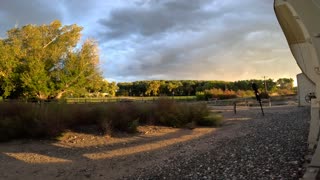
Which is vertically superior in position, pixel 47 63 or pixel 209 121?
pixel 47 63

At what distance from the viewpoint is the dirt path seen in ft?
41.3

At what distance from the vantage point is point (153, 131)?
67.8 ft

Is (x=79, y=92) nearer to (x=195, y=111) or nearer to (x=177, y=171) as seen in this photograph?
(x=195, y=111)

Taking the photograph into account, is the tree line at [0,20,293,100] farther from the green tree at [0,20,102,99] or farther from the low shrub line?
the low shrub line

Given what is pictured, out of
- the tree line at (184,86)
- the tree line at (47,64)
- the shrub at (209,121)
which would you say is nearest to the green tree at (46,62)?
the tree line at (47,64)

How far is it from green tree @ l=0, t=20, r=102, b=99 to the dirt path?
2442 cm

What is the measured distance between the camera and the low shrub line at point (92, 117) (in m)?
18.2

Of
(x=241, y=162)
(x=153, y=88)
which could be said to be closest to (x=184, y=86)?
(x=153, y=88)

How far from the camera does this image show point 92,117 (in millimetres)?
20656

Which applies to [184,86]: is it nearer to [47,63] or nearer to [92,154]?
[47,63]

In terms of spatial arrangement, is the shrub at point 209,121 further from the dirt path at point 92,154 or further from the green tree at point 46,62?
the green tree at point 46,62

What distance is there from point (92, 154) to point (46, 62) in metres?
30.3

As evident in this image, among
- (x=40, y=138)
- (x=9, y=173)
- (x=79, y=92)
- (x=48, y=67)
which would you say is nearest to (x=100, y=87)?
(x=79, y=92)

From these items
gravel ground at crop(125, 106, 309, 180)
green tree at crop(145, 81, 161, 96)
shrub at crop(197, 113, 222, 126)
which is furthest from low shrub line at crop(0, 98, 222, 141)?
green tree at crop(145, 81, 161, 96)
